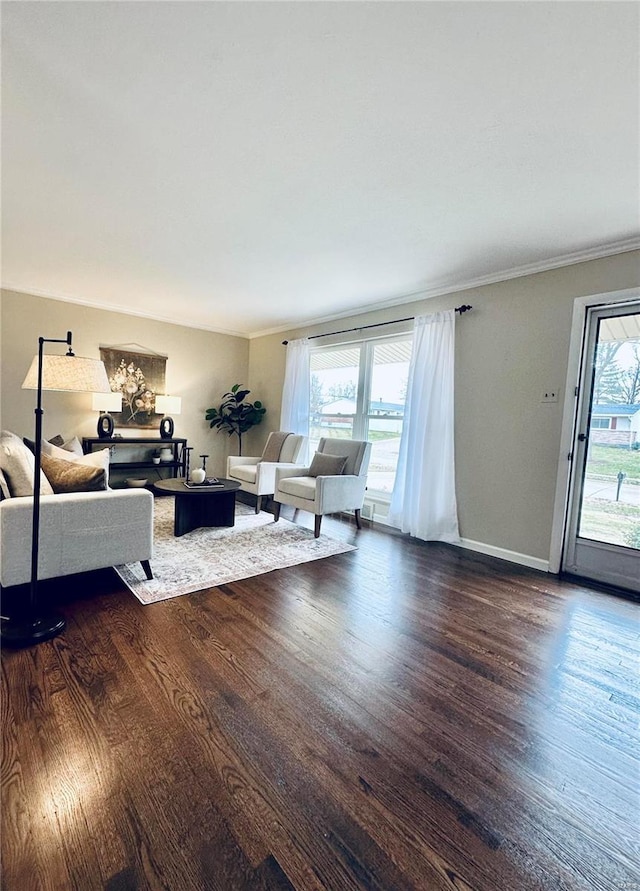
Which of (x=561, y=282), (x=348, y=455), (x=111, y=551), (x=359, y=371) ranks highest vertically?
(x=561, y=282)

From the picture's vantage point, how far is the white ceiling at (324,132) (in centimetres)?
138

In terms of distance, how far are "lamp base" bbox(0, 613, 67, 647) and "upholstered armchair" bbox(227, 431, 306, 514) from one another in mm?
2580

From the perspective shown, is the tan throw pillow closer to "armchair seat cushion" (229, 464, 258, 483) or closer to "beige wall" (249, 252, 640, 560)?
"armchair seat cushion" (229, 464, 258, 483)

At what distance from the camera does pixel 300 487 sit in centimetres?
402

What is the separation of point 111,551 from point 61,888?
1713mm

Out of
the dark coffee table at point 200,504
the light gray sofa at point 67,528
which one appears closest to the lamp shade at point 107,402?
the dark coffee table at point 200,504

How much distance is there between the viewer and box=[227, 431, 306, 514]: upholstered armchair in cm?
459

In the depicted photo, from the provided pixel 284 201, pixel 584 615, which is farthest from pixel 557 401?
pixel 284 201

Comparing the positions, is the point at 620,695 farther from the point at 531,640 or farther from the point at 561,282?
the point at 561,282

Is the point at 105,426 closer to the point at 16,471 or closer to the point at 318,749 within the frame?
the point at 16,471

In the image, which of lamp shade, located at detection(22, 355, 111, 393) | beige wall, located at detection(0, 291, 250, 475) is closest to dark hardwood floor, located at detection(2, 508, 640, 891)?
lamp shade, located at detection(22, 355, 111, 393)

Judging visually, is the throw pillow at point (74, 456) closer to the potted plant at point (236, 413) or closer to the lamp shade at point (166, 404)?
the lamp shade at point (166, 404)

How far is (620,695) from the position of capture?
5.78ft

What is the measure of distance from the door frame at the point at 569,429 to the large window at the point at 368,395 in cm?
163
